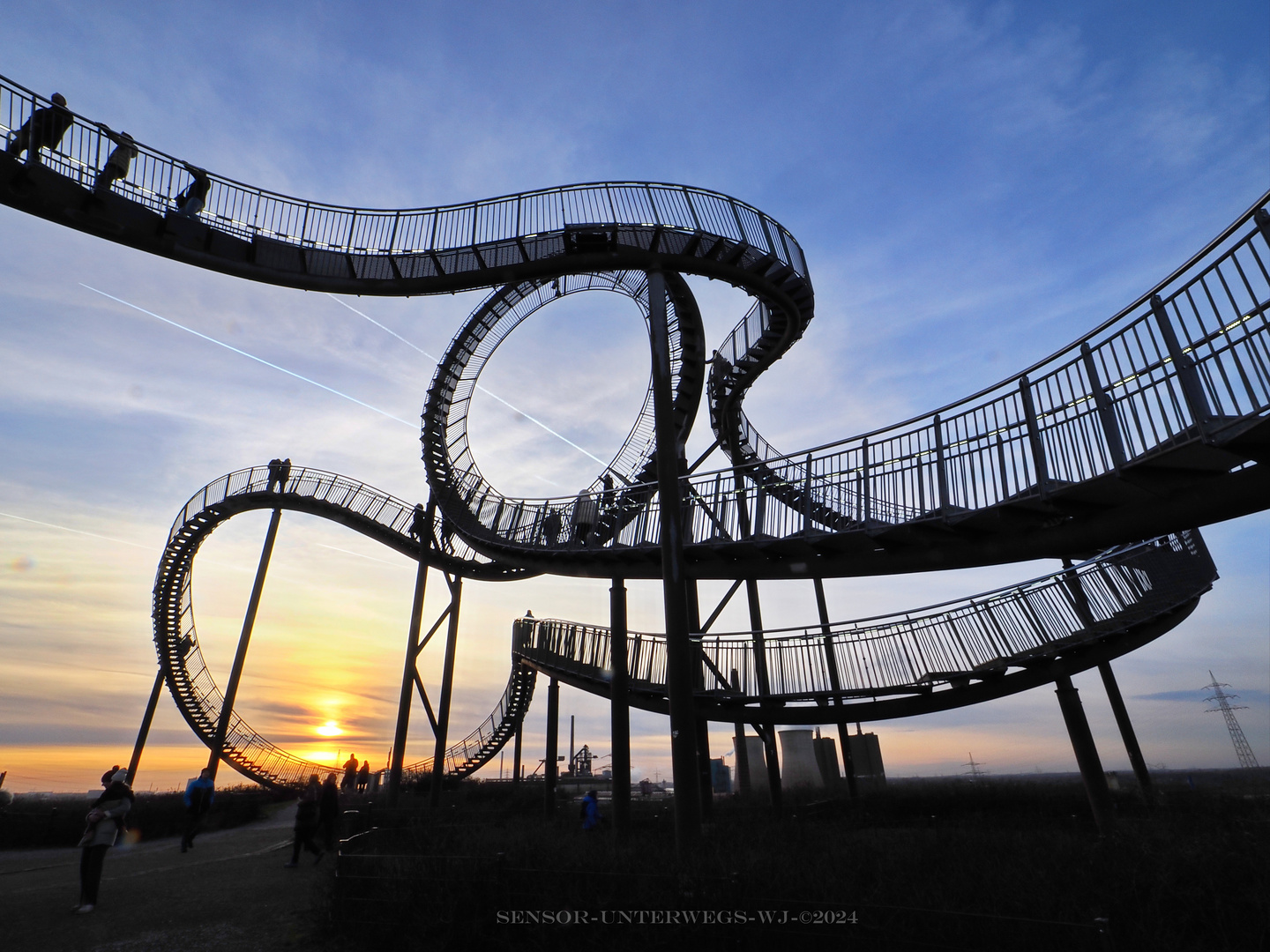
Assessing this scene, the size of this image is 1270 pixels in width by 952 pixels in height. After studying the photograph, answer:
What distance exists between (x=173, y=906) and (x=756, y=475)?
31.3 ft

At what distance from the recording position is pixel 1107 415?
21.6 ft

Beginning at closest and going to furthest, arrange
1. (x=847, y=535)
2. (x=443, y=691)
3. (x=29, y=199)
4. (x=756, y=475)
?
(x=29, y=199) < (x=847, y=535) < (x=756, y=475) < (x=443, y=691)

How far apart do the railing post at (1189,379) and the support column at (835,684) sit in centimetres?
745

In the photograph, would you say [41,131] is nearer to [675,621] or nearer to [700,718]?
[675,621]

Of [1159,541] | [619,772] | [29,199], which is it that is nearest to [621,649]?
[619,772]

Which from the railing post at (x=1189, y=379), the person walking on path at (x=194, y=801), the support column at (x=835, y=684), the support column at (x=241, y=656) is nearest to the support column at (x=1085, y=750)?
the support column at (x=835, y=684)

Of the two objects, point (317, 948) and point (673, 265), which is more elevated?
point (673, 265)

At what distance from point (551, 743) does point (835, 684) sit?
327 inches

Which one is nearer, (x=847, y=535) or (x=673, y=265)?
(x=847, y=535)

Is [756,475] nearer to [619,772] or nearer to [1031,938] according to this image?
[619,772]

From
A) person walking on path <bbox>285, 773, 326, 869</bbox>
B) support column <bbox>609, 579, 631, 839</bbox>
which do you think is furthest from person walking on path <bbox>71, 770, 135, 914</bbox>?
support column <bbox>609, 579, 631, 839</bbox>

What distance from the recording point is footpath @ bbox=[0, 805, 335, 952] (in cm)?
605

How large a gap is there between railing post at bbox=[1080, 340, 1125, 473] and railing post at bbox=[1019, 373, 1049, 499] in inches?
31.1

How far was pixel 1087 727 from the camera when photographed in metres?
10.8
